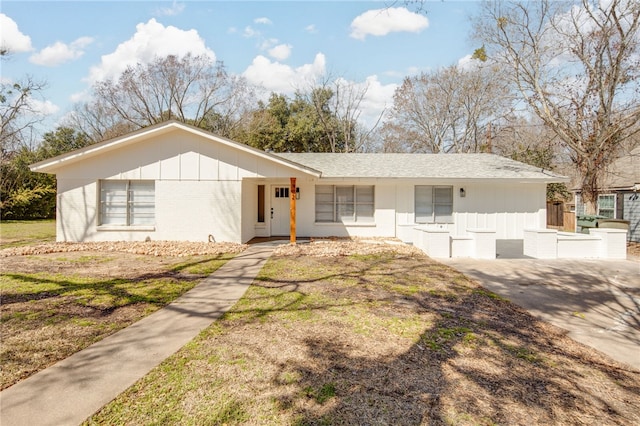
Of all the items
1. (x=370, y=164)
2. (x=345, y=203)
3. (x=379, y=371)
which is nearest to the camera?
(x=379, y=371)

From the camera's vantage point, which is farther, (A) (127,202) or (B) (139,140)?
(A) (127,202)

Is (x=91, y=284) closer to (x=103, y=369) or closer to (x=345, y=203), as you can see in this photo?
(x=103, y=369)

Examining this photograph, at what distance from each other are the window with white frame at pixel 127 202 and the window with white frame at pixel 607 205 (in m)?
20.9

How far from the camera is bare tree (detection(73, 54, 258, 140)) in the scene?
29.4 metres

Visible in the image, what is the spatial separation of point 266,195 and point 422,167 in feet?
23.9

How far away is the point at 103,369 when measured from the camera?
128 inches

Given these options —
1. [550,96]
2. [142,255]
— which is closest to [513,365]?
[142,255]

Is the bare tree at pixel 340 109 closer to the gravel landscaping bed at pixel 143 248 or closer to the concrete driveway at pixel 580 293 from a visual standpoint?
the gravel landscaping bed at pixel 143 248

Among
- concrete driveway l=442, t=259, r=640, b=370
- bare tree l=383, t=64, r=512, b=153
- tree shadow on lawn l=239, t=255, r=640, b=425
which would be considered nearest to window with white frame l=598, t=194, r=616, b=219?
concrete driveway l=442, t=259, r=640, b=370

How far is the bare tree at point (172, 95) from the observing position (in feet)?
96.4

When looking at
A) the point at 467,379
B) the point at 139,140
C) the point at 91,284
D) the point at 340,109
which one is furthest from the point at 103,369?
the point at 340,109

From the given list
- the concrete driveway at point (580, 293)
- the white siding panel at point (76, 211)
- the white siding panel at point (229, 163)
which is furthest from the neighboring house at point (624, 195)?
the white siding panel at point (76, 211)

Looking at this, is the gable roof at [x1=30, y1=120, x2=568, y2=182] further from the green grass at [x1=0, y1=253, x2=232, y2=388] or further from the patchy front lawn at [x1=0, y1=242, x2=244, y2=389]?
the green grass at [x1=0, y1=253, x2=232, y2=388]

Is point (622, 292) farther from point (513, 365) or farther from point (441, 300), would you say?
point (513, 365)
